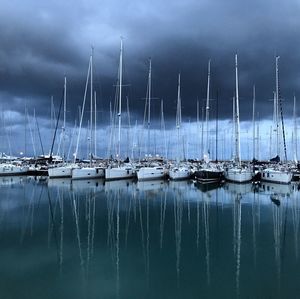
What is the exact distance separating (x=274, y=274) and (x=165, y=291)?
4643 mm

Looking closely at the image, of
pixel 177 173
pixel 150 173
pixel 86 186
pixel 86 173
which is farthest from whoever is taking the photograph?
pixel 177 173

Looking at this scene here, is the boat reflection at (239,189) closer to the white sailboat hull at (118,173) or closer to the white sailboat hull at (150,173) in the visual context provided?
the white sailboat hull at (150,173)

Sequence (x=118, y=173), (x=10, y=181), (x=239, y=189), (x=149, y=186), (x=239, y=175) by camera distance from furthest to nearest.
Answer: (x=10, y=181) → (x=118, y=173) → (x=239, y=175) → (x=149, y=186) → (x=239, y=189)

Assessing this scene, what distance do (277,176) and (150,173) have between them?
20.0 m

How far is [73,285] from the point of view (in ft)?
41.9

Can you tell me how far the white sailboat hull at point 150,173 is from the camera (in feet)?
191

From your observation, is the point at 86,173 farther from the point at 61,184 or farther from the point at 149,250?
the point at 149,250

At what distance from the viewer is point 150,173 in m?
59.9

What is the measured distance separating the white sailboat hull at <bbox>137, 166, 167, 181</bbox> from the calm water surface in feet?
81.7

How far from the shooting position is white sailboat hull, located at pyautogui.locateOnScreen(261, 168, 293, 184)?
53.8 m

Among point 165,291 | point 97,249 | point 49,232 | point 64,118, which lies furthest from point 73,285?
point 64,118

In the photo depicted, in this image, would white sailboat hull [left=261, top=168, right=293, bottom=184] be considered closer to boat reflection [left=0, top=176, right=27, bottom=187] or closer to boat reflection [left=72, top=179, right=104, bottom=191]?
boat reflection [left=72, top=179, right=104, bottom=191]

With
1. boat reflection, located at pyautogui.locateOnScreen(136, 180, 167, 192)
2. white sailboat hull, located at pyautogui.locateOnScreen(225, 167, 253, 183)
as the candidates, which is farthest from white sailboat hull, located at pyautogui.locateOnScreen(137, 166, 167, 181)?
white sailboat hull, located at pyautogui.locateOnScreen(225, 167, 253, 183)

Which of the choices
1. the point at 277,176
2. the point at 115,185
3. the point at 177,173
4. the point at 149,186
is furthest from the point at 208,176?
the point at 115,185
